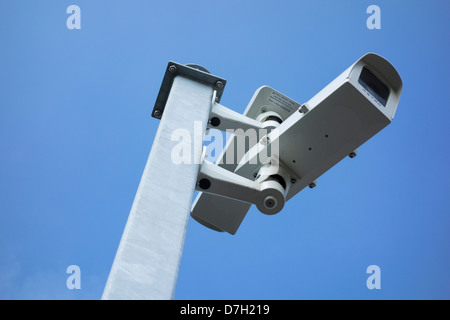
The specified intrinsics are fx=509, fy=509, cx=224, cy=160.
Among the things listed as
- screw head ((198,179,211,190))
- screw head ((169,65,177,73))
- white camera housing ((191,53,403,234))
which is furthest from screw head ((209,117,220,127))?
screw head ((198,179,211,190))

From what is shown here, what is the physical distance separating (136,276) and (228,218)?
5.75 ft

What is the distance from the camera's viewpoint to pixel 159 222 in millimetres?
1836

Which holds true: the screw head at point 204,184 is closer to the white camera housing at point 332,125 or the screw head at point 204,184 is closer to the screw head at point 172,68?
the white camera housing at point 332,125

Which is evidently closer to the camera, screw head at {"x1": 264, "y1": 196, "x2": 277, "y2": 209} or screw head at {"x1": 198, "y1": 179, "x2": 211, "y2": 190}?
screw head at {"x1": 198, "y1": 179, "x2": 211, "y2": 190}

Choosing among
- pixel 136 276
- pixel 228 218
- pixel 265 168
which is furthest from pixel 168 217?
pixel 228 218

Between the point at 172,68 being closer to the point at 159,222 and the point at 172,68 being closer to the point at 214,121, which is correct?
the point at 214,121

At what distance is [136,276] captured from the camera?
1.63 meters

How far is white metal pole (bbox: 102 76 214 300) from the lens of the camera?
1.63 meters

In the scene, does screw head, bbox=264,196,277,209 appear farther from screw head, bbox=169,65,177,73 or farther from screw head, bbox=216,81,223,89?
screw head, bbox=169,65,177,73

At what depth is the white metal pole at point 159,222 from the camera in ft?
5.33
